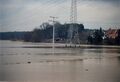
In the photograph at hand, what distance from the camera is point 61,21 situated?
4918 mm

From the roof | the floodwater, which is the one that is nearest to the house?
the roof

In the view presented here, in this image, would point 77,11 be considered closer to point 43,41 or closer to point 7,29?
point 43,41

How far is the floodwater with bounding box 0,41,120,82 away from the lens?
177 inches

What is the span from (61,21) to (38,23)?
32 cm

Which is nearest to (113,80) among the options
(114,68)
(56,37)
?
(114,68)

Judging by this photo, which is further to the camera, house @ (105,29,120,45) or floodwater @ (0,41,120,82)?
house @ (105,29,120,45)

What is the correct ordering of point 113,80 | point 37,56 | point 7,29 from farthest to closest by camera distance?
1. point 37,56
2. point 7,29
3. point 113,80

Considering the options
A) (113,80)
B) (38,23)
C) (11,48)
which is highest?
(38,23)

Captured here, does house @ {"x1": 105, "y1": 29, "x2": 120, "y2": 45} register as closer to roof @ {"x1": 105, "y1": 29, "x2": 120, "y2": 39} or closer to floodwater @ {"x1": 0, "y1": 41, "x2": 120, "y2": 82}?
roof @ {"x1": 105, "y1": 29, "x2": 120, "y2": 39}

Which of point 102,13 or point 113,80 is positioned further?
point 102,13

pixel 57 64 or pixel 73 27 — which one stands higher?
pixel 73 27

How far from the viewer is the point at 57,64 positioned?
16.5 ft

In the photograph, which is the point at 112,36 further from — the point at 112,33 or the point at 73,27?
the point at 73,27

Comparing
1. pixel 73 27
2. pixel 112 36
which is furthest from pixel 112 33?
pixel 73 27
